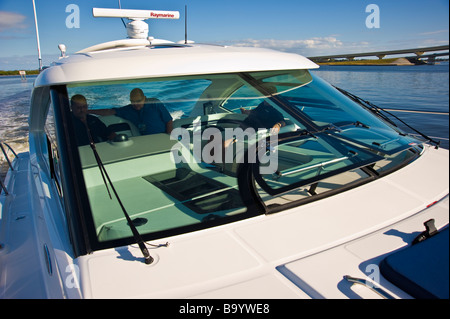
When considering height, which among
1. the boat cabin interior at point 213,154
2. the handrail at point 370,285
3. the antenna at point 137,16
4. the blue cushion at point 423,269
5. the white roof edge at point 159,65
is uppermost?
the antenna at point 137,16

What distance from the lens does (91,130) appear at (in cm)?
136

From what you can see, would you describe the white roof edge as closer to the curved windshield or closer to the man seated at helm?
the curved windshield

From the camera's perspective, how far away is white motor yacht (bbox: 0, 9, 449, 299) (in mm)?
956

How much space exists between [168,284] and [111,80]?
38.2 inches

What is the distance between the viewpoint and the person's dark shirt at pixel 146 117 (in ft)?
5.21

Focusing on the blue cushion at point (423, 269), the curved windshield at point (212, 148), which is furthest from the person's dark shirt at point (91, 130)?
the blue cushion at point (423, 269)

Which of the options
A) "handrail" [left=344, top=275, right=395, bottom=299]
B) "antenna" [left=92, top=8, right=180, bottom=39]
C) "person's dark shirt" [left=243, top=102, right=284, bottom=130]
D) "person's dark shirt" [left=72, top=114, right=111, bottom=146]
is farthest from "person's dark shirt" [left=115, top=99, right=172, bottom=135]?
"antenna" [left=92, top=8, right=180, bottom=39]

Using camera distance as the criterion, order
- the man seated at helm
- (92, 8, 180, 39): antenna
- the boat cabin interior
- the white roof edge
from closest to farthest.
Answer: the boat cabin interior
the white roof edge
the man seated at helm
(92, 8, 180, 39): antenna

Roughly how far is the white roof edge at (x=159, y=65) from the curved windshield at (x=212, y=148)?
0.19ft

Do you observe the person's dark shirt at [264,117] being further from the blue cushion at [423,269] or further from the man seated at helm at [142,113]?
the blue cushion at [423,269]

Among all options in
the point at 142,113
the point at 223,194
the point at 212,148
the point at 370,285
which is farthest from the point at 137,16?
the point at 370,285

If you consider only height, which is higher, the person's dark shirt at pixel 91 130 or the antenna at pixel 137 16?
the antenna at pixel 137 16

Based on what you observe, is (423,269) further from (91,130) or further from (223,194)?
(91,130)
